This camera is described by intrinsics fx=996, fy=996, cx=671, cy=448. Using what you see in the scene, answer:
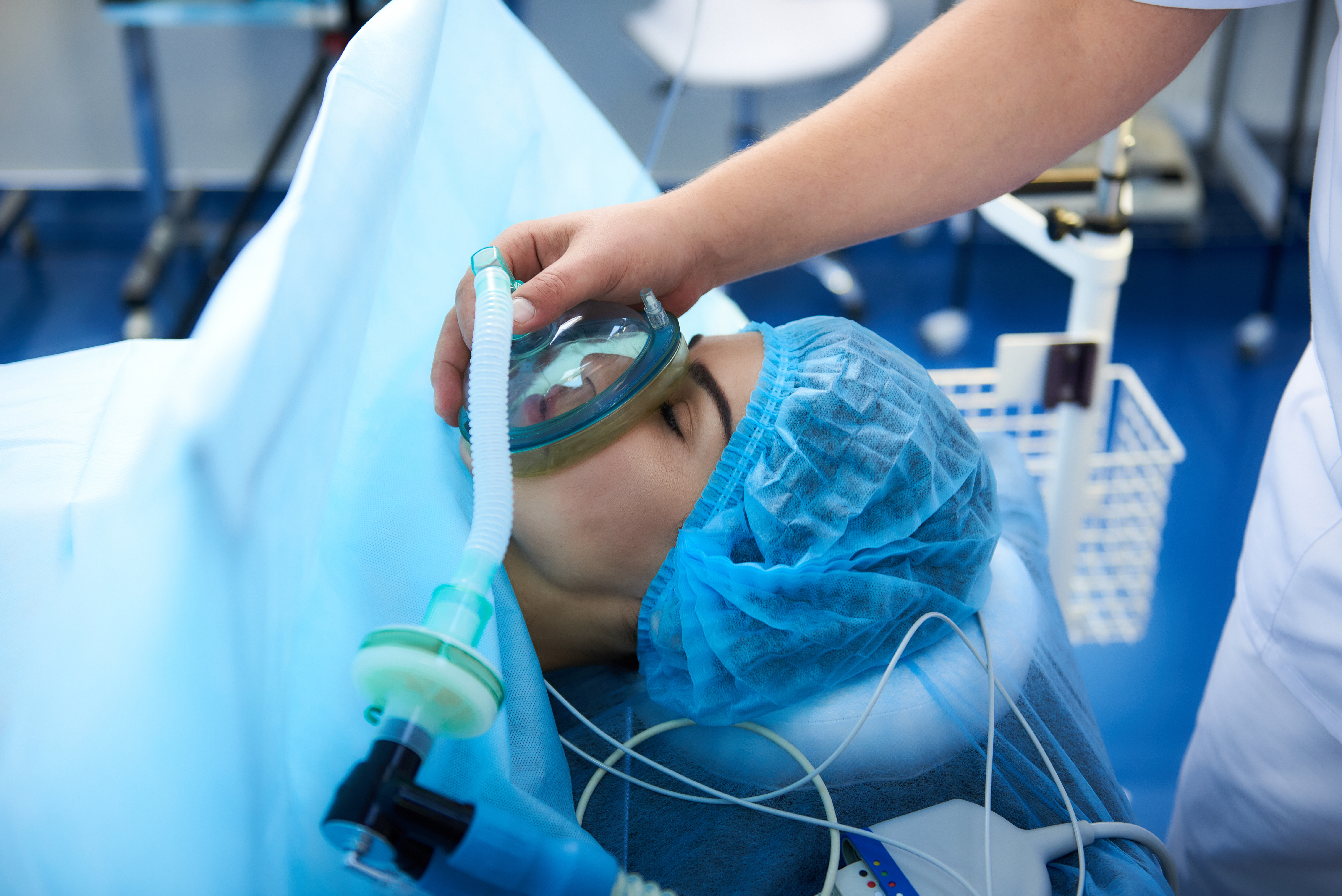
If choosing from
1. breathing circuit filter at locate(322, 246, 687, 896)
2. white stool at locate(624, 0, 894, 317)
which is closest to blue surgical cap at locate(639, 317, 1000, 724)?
breathing circuit filter at locate(322, 246, 687, 896)

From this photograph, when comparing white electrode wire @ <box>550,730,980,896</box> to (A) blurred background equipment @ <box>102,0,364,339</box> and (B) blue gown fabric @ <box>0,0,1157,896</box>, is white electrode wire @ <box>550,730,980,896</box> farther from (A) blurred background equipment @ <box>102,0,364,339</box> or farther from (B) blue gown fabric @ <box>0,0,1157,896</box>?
(A) blurred background equipment @ <box>102,0,364,339</box>

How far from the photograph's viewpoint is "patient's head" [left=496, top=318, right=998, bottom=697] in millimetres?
818

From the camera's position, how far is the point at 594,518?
837 millimetres

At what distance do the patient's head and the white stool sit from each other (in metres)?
1.69

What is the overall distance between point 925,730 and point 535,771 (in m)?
0.33

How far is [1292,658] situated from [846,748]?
44 centimetres

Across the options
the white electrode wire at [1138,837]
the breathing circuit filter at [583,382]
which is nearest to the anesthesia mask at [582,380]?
the breathing circuit filter at [583,382]

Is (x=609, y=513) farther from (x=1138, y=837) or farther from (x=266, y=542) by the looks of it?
(x=1138, y=837)

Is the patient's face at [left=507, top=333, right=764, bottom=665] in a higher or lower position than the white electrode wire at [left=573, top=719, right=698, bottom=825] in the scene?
higher

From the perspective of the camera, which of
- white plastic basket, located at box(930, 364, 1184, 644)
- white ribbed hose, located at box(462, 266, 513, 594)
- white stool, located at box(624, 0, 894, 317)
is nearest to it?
white ribbed hose, located at box(462, 266, 513, 594)

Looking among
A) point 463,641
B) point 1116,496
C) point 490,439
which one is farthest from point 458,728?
point 1116,496

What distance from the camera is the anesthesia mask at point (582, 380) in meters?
0.80

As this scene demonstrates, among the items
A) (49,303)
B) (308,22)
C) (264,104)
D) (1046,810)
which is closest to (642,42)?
(308,22)

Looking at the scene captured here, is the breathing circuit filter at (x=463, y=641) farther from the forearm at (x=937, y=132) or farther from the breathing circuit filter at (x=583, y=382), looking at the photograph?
the forearm at (x=937, y=132)
